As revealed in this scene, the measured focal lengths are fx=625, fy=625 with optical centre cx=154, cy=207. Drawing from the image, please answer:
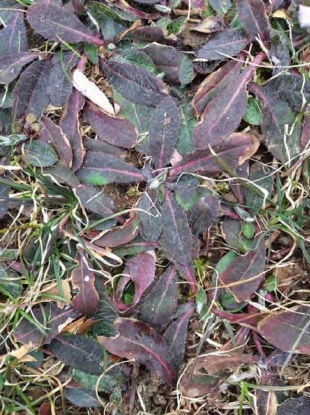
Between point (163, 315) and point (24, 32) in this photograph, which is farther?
point (24, 32)

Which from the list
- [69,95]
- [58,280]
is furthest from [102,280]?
[69,95]

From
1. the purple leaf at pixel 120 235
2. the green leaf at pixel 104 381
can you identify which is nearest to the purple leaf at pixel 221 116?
the purple leaf at pixel 120 235

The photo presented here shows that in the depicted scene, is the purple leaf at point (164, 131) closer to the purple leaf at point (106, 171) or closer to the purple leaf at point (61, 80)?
the purple leaf at point (106, 171)

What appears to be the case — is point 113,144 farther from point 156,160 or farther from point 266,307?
point 266,307

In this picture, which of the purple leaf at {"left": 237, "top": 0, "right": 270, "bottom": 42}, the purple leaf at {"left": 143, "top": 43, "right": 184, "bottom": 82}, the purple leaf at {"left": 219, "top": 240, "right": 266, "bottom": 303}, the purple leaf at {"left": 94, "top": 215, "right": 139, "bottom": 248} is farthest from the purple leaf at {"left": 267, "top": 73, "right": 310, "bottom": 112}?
the purple leaf at {"left": 94, "top": 215, "right": 139, "bottom": 248}

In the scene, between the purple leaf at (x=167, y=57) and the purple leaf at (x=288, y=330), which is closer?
the purple leaf at (x=288, y=330)

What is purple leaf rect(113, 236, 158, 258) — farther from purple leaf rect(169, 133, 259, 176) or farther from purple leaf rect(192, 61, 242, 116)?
purple leaf rect(192, 61, 242, 116)
